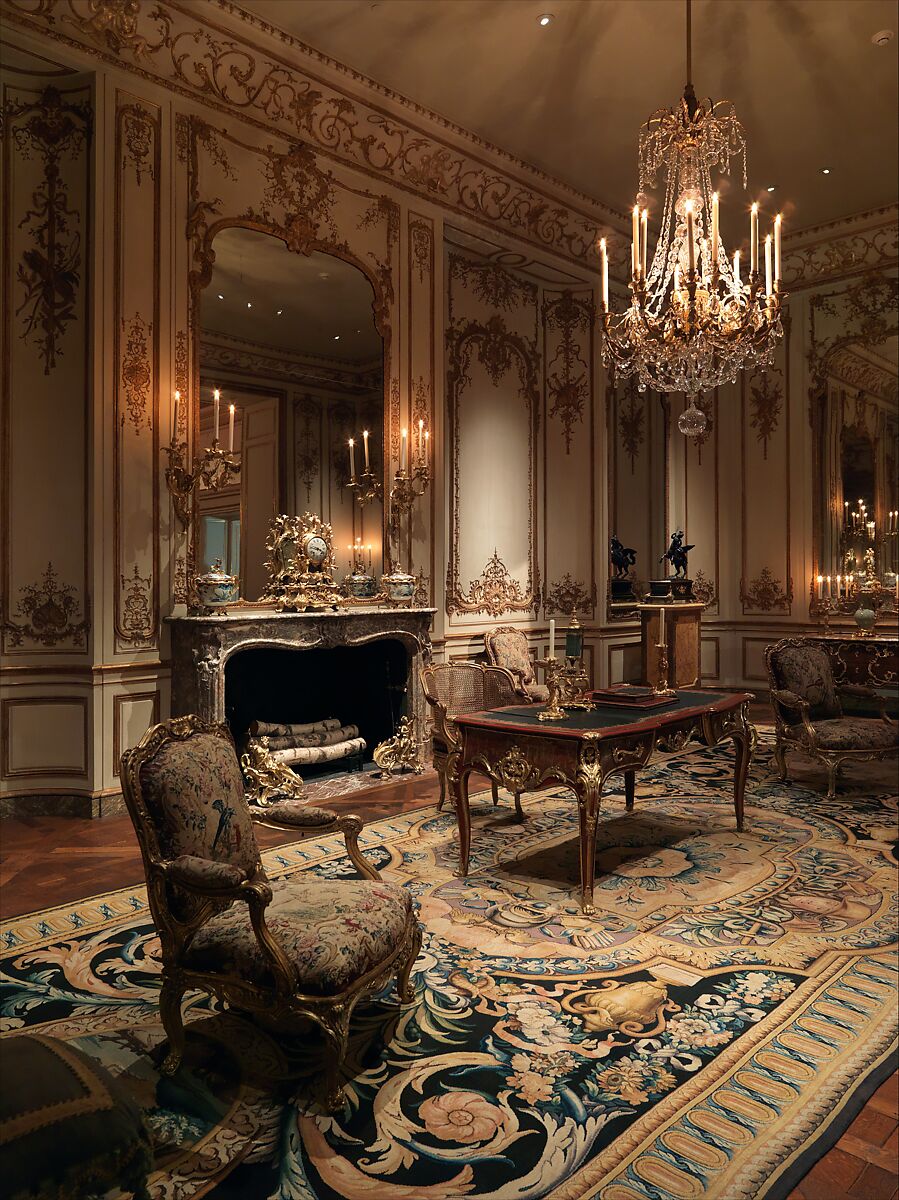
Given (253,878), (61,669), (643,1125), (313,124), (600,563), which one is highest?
(313,124)

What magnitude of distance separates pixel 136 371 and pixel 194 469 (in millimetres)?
596

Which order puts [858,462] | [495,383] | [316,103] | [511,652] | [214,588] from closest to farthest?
[214,588], [316,103], [511,652], [495,383], [858,462]

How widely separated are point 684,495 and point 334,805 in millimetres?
5475

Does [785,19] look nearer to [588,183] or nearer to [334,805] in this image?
[588,183]

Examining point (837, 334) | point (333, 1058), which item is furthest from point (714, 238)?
point (837, 334)

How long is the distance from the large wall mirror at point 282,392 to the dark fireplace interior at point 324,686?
0.57 m

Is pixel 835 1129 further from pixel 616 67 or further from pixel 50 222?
pixel 616 67

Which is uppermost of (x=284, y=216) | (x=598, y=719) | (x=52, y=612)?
(x=284, y=216)

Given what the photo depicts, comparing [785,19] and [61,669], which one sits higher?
[785,19]

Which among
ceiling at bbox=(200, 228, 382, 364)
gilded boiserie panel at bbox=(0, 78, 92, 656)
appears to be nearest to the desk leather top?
gilded boiserie panel at bbox=(0, 78, 92, 656)

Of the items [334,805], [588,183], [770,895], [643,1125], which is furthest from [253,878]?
[588,183]

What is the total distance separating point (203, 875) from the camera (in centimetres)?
206

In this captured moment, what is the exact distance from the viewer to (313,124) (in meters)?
5.53

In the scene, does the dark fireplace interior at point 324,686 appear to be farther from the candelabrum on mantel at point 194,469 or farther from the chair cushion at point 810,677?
the chair cushion at point 810,677
